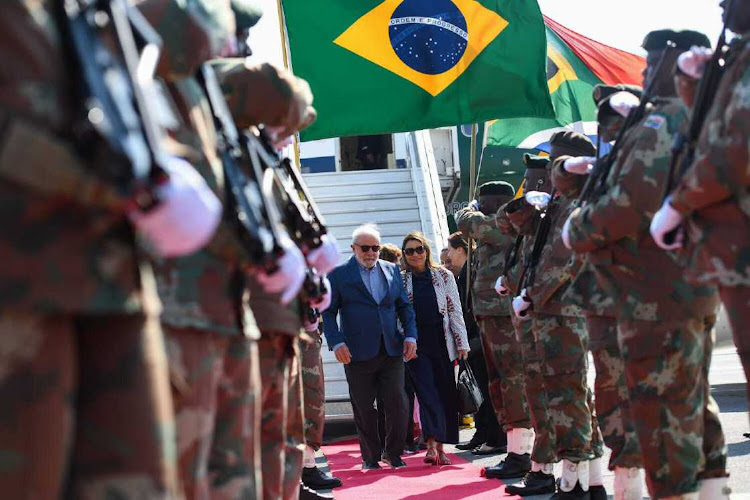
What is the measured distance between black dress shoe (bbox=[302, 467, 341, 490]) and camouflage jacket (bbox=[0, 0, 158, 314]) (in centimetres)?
657

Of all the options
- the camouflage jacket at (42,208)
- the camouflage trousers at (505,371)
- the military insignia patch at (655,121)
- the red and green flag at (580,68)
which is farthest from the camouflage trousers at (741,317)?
the red and green flag at (580,68)

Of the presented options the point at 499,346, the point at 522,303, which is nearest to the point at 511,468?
the point at 499,346

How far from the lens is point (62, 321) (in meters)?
2.22

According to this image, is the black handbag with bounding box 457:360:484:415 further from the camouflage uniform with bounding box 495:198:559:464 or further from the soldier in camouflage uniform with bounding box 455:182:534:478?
the camouflage uniform with bounding box 495:198:559:464

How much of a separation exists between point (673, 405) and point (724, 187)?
117 centimetres

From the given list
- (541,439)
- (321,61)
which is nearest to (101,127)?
(541,439)

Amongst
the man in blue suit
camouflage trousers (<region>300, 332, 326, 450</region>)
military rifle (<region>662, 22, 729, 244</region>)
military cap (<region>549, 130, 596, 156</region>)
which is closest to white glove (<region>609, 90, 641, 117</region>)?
military rifle (<region>662, 22, 729, 244</region>)

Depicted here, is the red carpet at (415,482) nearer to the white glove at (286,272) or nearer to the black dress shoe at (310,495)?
the black dress shoe at (310,495)

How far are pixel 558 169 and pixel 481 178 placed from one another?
27728 millimetres

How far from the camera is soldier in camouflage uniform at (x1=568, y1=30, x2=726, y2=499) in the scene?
4785 millimetres

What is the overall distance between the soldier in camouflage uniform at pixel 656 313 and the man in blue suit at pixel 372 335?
4462 millimetres

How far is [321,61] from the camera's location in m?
10.8

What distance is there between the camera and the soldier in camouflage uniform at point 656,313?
479 centimetres

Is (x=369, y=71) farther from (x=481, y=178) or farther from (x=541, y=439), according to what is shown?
(x=481, y=178)
